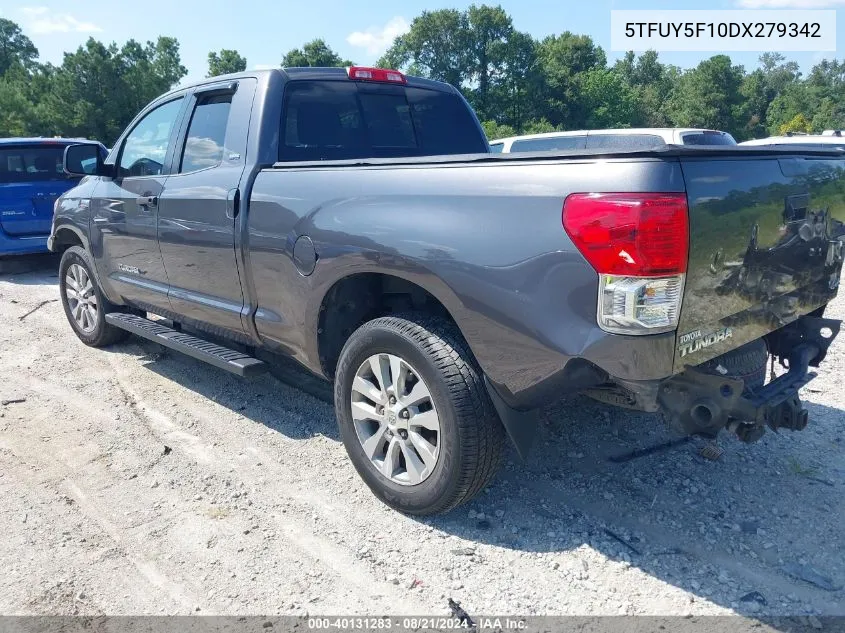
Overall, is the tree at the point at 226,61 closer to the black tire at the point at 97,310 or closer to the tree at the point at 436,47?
the tree at the point at 436,47

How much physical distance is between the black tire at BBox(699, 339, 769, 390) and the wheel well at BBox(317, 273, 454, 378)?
4.00 ft

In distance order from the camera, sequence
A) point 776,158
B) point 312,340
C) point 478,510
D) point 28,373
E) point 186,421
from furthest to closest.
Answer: point 28,373 → point 186,421 → point 312,340 → point 478,510 → point 776,158

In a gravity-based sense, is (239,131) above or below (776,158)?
above

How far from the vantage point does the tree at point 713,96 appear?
163 ft

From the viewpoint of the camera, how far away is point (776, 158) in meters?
2.75

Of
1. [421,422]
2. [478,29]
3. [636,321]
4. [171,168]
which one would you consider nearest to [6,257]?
[171,168]

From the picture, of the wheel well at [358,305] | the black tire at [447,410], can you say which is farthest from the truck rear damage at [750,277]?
the wheel well at [358,305]

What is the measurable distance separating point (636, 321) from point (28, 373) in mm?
4842

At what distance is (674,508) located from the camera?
310cm

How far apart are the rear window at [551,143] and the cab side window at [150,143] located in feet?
20.7

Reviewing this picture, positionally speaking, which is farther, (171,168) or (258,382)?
(258,382)

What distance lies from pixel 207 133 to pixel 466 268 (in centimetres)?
231

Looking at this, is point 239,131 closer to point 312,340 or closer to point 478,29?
point 312,340

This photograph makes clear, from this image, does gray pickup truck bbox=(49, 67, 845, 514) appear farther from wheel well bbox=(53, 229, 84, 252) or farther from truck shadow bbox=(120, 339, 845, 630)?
wheel well bbox=(53, 229, 84, 252)
